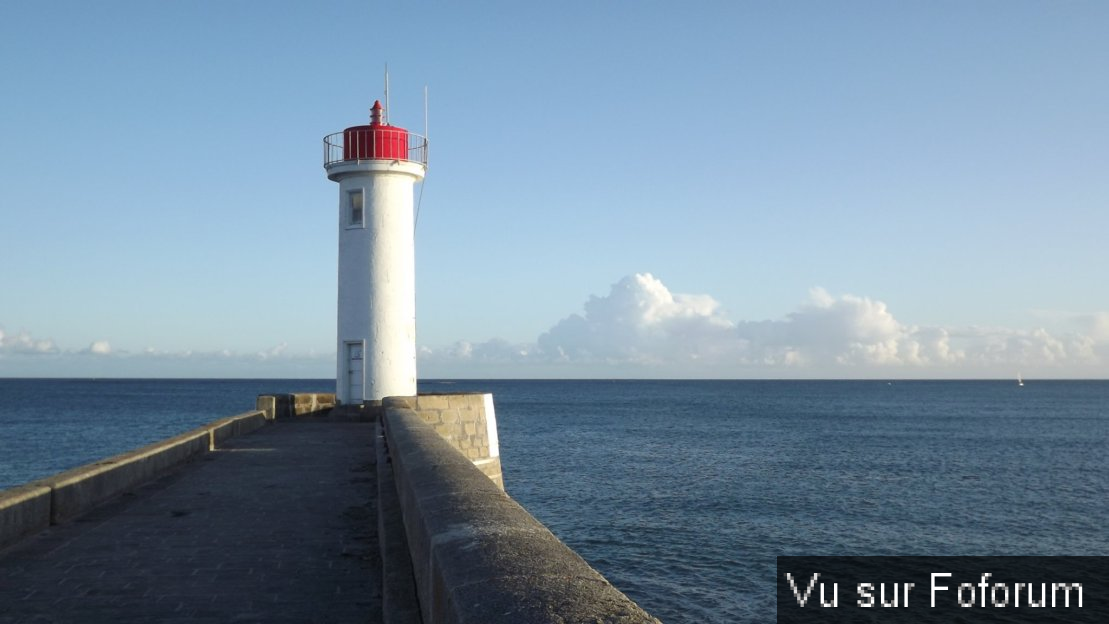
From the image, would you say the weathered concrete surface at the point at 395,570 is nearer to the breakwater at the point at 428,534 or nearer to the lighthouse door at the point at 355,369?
the breakwater at the point at 428,534

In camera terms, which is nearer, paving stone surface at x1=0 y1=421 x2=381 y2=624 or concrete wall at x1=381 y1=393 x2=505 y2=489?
paving stone surface at x1=0 y1=421 x2=381 y2=624

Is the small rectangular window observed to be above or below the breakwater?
above

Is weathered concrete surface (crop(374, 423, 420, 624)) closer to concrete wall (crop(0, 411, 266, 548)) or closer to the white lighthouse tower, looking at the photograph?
concrete wall (crop(0, 411, 266, 548))

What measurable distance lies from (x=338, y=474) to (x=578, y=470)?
28.3 meters

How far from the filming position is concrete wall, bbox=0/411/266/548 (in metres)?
7.68

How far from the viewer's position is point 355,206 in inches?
894

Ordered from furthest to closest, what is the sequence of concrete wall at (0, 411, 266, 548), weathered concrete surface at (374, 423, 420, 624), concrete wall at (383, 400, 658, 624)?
1. concrete wall at (0, 411, 266, 548)
2. weathered concrete surface at (374, 423, 420, 624)
3. concrete wall at (383, 400, 658, 624)

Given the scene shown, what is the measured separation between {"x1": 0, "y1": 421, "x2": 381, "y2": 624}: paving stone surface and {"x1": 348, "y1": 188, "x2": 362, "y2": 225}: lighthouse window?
1147 centimetres

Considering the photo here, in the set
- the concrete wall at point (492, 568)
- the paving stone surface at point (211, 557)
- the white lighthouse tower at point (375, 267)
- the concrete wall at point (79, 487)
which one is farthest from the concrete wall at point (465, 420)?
the concrete wall at point (492, 568)

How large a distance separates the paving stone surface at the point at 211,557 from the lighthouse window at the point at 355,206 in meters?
11.5

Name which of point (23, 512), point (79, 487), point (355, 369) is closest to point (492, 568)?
point (23, 512)

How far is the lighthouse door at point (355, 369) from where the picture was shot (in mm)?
22141

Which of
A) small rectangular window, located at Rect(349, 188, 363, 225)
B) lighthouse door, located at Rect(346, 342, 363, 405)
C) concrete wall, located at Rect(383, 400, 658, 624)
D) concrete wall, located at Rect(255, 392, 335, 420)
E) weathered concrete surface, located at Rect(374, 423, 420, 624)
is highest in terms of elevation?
small rectangular window, located at Rect(349, 188, 363, 225)

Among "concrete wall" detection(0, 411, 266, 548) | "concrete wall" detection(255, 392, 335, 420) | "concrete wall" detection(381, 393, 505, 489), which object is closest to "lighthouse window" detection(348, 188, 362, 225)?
"concrete wall" detection(255, 392, 335, 420)
